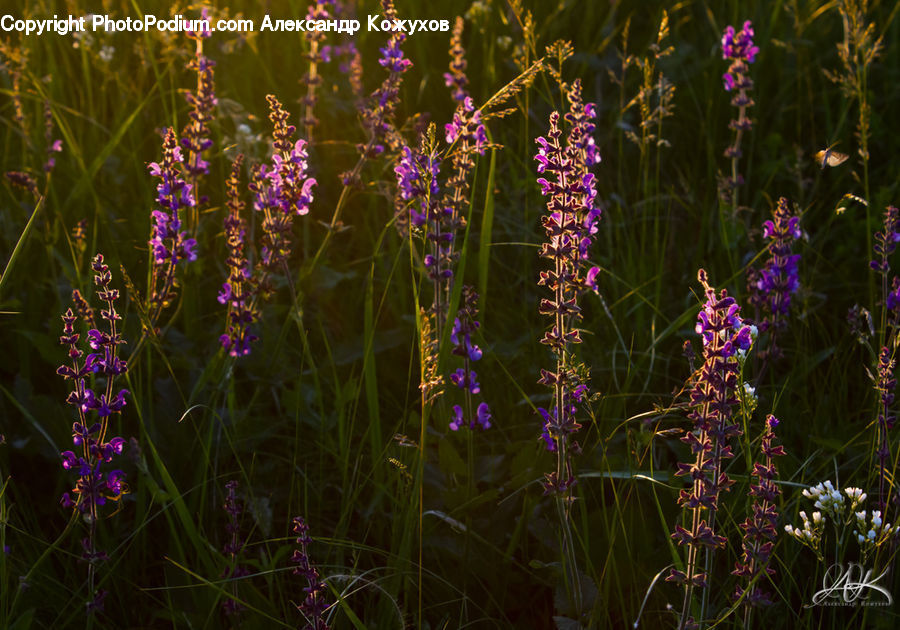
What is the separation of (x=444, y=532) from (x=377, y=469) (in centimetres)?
23

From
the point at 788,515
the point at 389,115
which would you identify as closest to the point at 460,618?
the point at 788,515

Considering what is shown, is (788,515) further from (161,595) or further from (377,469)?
(161,595)

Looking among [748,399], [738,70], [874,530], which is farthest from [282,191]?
[738,70]

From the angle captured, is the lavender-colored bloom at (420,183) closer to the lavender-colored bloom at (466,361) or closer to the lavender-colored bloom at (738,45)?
the lavender-colored bloom at (466,361)

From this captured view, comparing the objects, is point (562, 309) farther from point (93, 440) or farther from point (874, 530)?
point (93, 440)

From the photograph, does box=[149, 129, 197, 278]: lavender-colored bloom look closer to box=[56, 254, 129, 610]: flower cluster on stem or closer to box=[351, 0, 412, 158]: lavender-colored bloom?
box=[56, 254, 129, 610]: flower cluster on stem

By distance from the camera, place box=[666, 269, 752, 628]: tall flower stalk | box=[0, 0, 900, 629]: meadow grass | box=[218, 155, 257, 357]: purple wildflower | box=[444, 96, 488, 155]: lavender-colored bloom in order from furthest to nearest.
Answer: box=[218, 155, 257, 357]: purple wildflower → box=[444, 96, 488, 155]: lavender-colored bloom → box=[0, 0, 900, 629]: meadow grass → box=[666, 269, 752, 628]: tall flower stalk

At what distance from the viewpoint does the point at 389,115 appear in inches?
111

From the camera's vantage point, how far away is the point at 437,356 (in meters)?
1.78

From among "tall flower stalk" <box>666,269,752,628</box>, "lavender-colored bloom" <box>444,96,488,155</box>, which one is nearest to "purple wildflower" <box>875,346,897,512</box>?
"tall flower stalk" <box>666,269,752,628</box>

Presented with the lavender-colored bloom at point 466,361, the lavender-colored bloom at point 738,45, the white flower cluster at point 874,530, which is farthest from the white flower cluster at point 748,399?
the lavender-colored bloom at point 738,45

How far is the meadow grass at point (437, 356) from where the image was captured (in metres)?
1.99

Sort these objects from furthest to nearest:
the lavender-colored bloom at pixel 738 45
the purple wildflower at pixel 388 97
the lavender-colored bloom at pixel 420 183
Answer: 1. the lavender-colored bloom at pixel 738 45
2. the purple wildflower at pixel 388 97
3. the lavender-colored bloom at pixel 420 183

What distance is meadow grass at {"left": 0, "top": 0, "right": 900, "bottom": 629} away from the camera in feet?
6.54
